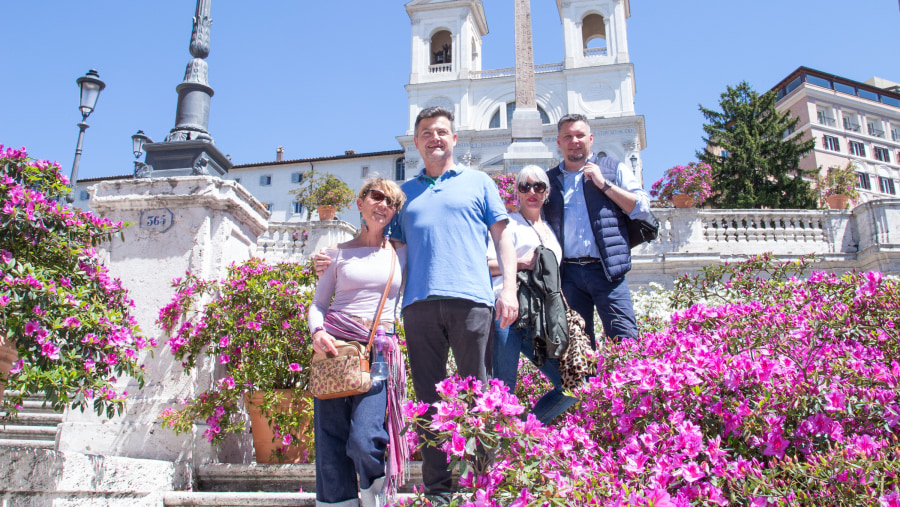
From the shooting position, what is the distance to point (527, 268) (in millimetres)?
3258

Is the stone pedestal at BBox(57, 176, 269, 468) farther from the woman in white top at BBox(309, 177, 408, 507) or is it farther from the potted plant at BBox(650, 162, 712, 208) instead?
the potted plant at BBox(650, 162, 712, 208)

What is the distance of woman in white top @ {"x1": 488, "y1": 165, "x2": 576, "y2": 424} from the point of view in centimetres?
309

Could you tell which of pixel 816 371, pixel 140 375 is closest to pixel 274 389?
pixel 140 375

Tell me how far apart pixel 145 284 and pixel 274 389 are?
1284 mm

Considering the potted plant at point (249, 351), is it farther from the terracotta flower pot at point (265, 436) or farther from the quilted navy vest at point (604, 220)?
the quilted navy vest at point (604, 220)

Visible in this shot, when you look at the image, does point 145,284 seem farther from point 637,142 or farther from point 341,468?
point 637,142

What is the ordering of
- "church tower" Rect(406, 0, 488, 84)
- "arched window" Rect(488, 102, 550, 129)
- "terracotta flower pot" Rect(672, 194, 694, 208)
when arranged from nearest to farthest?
"terracotta flower pot" Rect(672, 194, 694, 208) → "arched window" Rect(488, 102, 550, 129) → "church tower" Rect(406, 0, 488, 84)

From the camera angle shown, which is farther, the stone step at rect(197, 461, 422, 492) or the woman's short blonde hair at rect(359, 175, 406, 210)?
the stone step at rect(197, 461, 422, 492)

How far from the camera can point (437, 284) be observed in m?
2.77

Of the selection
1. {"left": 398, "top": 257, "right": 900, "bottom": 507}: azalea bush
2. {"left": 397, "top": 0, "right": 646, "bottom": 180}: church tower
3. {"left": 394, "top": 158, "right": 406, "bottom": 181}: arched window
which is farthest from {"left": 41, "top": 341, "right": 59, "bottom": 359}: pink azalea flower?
{"left": 394, "top": 158, "right": 406, "bottom": 181}: arched window

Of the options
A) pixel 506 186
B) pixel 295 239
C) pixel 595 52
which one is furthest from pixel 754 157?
pixel 295 239

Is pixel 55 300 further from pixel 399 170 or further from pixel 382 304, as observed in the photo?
pixel 399 170

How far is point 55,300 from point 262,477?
1613 millimetres

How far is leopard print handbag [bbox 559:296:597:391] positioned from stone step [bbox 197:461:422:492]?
118 cm
